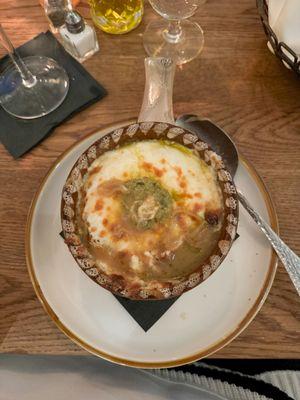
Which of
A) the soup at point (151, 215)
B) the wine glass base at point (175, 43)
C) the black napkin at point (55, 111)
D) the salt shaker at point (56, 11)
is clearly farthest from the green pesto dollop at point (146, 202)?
the salt shaker at point (56, 11)

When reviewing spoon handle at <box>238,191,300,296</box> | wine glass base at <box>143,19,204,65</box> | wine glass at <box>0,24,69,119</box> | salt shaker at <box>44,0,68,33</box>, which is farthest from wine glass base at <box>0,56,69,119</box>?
spoon handle at <box>238,191,300,296</box>

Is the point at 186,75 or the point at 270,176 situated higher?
the point at 186,75

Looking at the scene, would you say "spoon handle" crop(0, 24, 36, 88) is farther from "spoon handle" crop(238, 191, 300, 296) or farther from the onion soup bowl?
"spoon handle" crop(238, 191, 300, 296)

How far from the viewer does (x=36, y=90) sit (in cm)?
108

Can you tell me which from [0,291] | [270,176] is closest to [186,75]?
[270,176]

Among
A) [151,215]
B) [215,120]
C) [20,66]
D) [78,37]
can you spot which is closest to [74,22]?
[78,37]

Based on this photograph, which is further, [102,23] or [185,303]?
[102,23]

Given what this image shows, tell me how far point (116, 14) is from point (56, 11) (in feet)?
0.52

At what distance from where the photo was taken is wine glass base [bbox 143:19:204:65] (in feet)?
3.56

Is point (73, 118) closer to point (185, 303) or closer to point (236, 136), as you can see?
point (236, 136)

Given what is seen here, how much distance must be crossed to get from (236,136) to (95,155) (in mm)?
342

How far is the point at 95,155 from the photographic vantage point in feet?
2.86

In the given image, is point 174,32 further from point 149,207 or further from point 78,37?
point 149,207

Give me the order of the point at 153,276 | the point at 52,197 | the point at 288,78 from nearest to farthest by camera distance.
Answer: the point at 153,276
the point at 52,197
the point at 288,78
